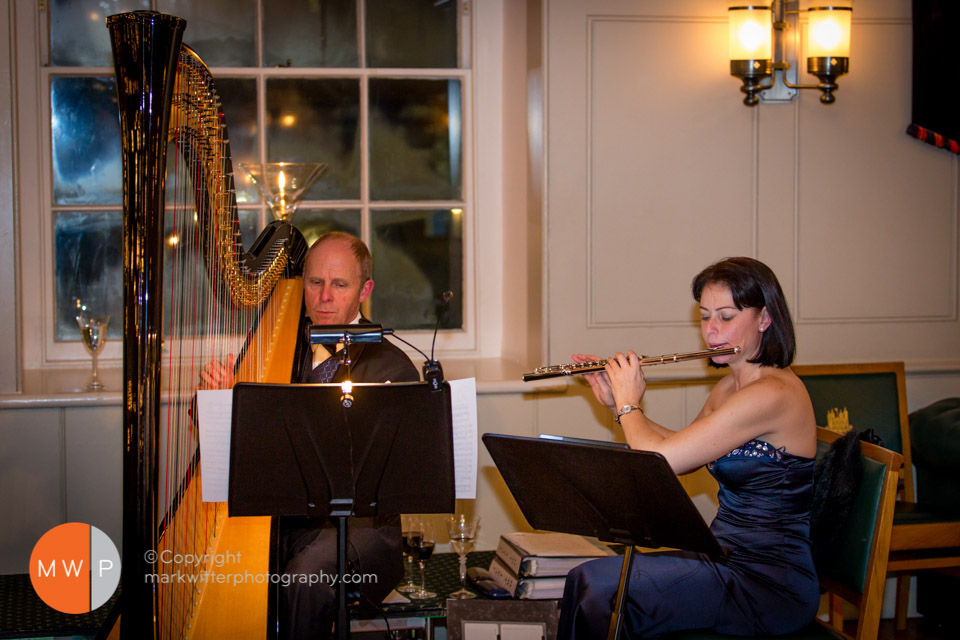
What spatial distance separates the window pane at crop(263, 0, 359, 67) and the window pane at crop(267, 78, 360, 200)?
0.08 metres

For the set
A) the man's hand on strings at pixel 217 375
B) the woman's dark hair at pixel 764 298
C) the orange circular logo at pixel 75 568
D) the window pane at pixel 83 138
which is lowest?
the orange circular logo at pixel 75 568

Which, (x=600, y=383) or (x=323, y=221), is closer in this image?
(x=600, y=383)

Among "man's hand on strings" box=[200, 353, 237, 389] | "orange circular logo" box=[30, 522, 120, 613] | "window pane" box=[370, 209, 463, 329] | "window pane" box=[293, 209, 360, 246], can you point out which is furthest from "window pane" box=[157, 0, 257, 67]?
"orange circular logo" box=[30, 522, 120, 613]

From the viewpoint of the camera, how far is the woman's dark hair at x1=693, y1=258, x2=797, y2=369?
Answer: 2320mm

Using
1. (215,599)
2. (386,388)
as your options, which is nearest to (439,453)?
(386,388)

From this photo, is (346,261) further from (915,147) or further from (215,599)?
(915,147)

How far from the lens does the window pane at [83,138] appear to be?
3557 millimetres

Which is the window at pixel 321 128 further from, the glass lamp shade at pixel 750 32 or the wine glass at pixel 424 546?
the wine glass at pixel 424 546

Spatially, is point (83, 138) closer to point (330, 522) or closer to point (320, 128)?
point (320, 128)

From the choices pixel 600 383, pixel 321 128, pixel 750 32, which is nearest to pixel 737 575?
pixel 600 383

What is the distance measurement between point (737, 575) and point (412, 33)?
253 cm

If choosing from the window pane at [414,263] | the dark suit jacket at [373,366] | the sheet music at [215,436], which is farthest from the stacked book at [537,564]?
the window pane at [414,263]

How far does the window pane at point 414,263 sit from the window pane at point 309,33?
656 millimetres

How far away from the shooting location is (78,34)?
355cm
